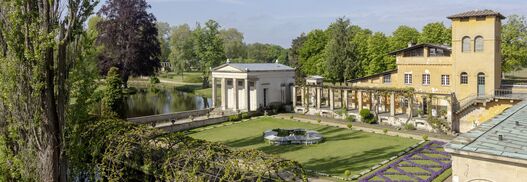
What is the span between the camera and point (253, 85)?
46188 mm

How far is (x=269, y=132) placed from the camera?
3347 centimetres

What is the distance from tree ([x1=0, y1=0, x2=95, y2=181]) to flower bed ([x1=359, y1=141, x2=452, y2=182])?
14.9 metres

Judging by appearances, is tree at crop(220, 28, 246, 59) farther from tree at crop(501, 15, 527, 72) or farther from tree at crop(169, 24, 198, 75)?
tree at crop(501, 15, 527, 72)

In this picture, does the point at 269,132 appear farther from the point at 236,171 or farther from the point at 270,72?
the point at 236,171

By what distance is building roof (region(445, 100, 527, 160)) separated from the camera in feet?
38.0

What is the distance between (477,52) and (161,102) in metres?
42.2

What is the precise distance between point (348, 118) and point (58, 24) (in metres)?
30.6

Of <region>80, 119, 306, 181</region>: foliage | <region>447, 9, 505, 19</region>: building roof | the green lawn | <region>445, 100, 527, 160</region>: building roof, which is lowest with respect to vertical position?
the green lawn

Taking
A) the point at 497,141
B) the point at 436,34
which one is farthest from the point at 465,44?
the point at 497,141

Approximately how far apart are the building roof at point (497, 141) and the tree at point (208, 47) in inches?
2618

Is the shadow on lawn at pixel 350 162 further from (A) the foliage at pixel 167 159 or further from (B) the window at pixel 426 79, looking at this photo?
(B) the window at pixel 426 79

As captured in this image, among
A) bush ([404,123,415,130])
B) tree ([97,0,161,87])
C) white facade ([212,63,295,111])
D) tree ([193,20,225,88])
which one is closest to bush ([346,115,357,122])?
bush ([404,123,415,130])

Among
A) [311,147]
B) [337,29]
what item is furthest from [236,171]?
[337,29]

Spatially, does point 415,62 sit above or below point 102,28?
below
